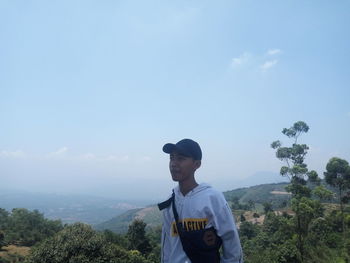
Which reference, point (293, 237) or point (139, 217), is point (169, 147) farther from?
point (139, 217)

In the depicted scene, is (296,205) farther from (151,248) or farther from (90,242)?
(151,248)

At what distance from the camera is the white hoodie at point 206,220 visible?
1810 mm

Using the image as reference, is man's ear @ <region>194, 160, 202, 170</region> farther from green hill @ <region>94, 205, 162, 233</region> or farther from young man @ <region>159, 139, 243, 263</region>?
green hill @ <region>94, 205, 162, 233</region>

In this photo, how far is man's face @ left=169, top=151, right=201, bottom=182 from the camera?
213 cm

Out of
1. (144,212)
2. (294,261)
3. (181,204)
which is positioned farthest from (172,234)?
(144,212)

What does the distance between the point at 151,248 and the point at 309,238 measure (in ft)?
62.3

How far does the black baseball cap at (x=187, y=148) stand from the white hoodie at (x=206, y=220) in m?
0.24

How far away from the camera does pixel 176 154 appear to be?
2.17 meters

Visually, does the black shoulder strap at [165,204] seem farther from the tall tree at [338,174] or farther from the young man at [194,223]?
the tall tree at [338,174]

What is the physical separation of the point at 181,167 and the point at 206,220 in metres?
0.46

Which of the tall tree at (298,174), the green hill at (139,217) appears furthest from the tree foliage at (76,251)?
the green hill at (139,217)

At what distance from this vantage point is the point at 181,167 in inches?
84.0

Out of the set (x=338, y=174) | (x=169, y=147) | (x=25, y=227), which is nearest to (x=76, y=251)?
(x=338, y=174)

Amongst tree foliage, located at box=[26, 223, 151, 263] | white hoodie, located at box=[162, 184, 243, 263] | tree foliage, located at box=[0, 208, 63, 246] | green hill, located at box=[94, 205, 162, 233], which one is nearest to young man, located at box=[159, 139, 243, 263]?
white hoodie, located at box=[162, 184, 243, 263]
